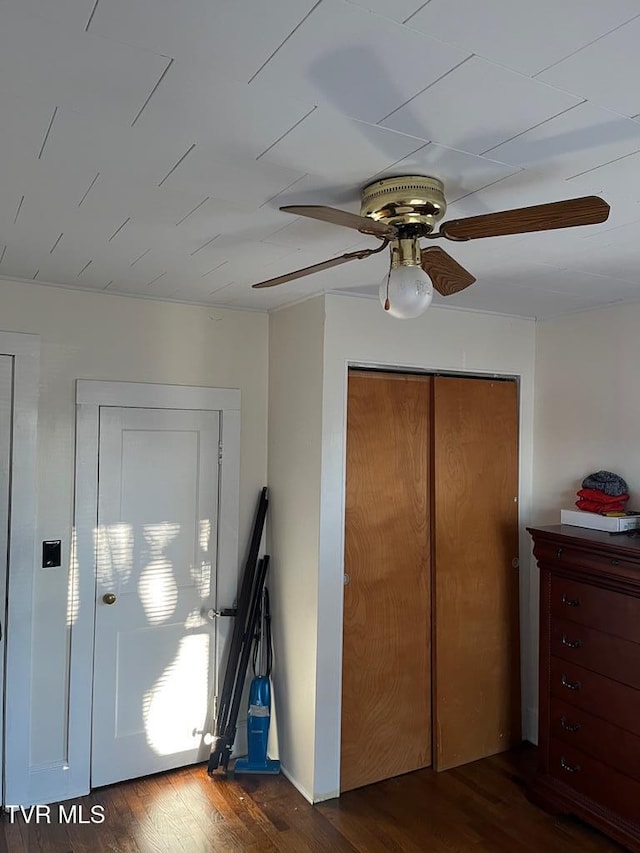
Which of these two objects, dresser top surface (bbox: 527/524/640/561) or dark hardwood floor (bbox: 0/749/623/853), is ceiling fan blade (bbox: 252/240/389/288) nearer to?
dresser top surface (bbox: 527/524/640/561)

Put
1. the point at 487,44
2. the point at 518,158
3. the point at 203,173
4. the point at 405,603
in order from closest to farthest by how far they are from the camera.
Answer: the point at 487,44 → the point at 518,158 → the point at 203,173 → the point at 405,603

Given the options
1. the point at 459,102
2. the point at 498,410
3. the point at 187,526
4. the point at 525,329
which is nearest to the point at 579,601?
the point at 498,410

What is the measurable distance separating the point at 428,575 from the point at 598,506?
0.87 meters

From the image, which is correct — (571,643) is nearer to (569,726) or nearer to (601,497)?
(569,726)

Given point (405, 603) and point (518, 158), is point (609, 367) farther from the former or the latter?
point (518, 158)

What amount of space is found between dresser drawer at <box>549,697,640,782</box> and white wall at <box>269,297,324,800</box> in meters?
1.10

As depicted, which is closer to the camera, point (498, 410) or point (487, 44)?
point (487, 44)

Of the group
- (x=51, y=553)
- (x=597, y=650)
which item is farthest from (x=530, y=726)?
(x=51, y=553)

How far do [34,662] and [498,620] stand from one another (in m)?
2.30

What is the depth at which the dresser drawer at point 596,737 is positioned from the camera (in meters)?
2.58

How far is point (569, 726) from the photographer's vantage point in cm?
285

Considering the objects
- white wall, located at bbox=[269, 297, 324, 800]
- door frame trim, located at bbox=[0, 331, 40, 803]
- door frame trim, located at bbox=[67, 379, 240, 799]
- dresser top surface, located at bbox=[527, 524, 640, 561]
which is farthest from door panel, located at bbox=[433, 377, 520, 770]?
door frame trim, located at bbox=[0, 331, 40, 803]

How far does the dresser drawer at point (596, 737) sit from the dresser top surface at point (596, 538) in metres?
0.72

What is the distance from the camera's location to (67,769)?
295 centimetres
